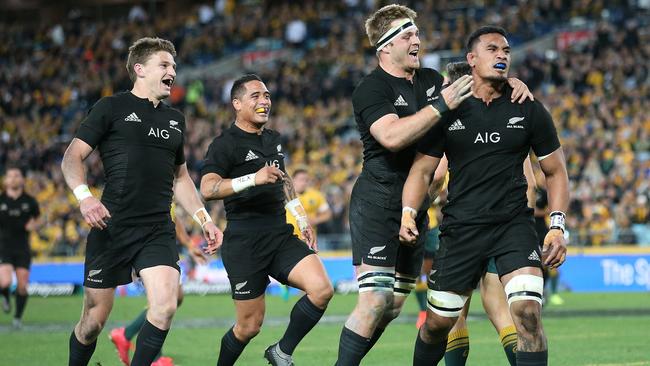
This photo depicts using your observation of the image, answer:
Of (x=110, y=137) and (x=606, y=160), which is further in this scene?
(x=606, y=160)

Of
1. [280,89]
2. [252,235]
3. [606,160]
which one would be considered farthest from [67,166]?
[280,89]

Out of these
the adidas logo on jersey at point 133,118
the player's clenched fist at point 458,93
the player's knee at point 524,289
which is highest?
the player's clenched fist at point 458,93

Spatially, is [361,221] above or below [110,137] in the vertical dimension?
below

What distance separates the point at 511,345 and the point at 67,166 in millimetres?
3720

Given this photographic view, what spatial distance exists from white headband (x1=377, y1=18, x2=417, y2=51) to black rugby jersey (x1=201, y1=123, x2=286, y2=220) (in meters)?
1.91

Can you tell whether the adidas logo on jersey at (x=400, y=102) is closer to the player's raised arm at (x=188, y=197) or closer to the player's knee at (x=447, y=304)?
the player's knee at (x=447, y=304)

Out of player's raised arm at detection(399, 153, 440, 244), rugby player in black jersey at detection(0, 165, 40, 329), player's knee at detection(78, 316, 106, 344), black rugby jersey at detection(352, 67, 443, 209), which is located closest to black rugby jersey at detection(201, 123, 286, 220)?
black rugby jersey at detection(352, 67, 443, 209)

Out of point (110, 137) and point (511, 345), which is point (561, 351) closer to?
point (511, 345)

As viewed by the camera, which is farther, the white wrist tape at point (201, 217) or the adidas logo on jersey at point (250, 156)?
the adidas logo on jersey at point (250, 156)

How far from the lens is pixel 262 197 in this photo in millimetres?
9930

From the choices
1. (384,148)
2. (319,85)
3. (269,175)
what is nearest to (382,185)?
(384,148)

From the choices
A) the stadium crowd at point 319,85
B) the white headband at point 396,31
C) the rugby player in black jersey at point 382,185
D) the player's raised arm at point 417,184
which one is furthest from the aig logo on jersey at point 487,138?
the stadium crowd at point 319,85

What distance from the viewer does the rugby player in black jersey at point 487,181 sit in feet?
26.1

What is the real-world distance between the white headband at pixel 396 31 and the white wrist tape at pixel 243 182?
165 centimetres
